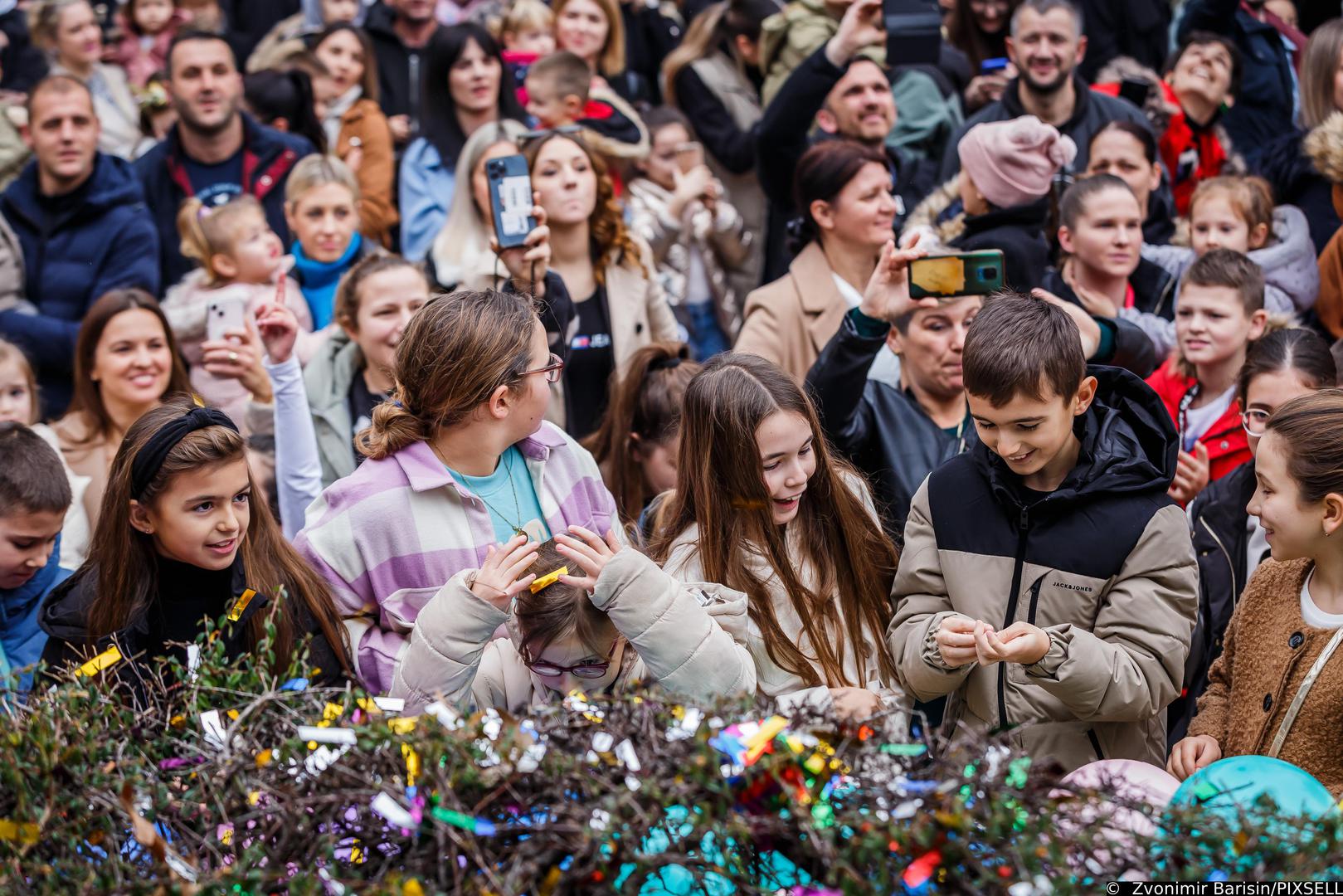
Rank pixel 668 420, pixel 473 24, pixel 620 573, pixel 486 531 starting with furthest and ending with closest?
pixel 473 24 → pixel 668 420 → pixel 486 531 → pixel 620 573

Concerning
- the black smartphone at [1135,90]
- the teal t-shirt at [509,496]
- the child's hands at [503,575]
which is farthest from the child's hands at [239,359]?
the black smartphone at [1135,90]

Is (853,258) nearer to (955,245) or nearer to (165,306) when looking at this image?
(955,245)

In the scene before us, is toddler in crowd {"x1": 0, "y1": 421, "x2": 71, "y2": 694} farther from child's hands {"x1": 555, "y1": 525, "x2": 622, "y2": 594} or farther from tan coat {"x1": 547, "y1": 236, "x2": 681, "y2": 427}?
tan coat {"x1": 547, "y1": 236, "x2": 681, "y2": 427}

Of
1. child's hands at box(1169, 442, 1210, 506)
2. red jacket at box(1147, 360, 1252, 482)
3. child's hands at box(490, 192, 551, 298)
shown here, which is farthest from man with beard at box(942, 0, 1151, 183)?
child's hands at box(490, 192, 551, 298)

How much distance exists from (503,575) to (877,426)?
1683 millimetres

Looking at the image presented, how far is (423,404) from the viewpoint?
3.58m

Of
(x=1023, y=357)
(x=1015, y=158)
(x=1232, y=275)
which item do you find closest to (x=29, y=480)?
(x=1023, y=357)

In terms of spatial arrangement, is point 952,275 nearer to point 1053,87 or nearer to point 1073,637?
point 1073,637

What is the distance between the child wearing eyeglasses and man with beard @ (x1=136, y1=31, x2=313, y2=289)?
4.62m

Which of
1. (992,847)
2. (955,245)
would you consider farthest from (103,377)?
(992,847)

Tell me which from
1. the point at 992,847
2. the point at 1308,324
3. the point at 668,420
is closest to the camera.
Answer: the point at 992,847

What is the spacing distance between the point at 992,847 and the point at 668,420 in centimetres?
266

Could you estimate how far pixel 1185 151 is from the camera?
7.30 metres

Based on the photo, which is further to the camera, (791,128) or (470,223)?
(791,128)
